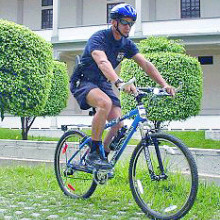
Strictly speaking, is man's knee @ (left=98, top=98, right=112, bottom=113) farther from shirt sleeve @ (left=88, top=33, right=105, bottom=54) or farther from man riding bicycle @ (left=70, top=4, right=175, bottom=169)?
shirt sleeve @ (left=88, top=33, right=105, bottom=54)

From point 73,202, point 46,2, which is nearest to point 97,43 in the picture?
point 73,202

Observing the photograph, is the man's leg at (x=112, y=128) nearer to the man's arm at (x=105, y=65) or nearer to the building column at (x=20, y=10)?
the man's arm at (x=105, y=65)

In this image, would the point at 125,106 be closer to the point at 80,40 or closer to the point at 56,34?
the point at 80,40

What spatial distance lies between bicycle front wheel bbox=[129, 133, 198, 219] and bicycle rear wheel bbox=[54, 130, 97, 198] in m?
0.79

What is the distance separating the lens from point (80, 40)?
53.7ft

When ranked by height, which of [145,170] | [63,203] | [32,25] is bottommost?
[63,203]

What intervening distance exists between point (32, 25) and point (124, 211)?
20050 mm

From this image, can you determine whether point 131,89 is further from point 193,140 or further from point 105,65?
point 193,140

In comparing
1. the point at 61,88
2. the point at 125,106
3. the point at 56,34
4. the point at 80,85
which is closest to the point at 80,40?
the point at 56,34

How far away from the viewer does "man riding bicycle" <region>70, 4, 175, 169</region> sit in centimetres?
325

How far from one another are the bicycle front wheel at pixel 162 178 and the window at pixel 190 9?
16.8m

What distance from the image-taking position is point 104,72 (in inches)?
124

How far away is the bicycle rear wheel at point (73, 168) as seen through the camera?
3852mm

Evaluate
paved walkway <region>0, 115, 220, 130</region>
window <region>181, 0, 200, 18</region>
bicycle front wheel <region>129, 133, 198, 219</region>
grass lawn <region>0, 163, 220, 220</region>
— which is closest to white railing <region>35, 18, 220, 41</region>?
window <region>181, 0, 200, 18</region>
